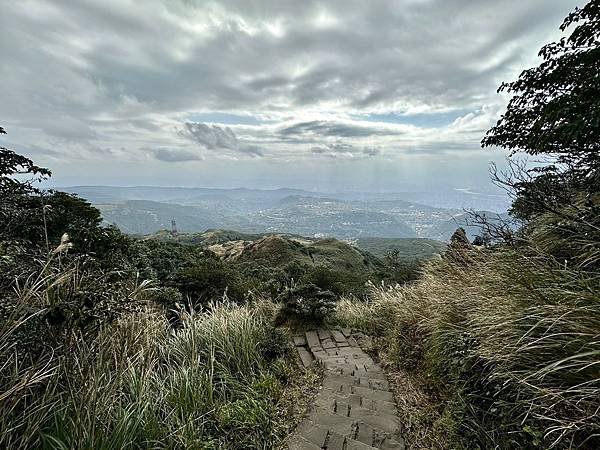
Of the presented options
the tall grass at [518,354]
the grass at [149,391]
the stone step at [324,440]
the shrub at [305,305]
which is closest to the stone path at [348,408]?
the stone step at [324,440]

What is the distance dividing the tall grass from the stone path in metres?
0.51

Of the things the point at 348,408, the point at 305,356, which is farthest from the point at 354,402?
the point at 305,356

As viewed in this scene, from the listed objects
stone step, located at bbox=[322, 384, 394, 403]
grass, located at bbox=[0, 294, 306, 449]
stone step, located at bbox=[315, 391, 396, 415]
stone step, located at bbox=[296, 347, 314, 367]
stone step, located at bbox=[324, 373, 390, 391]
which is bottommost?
stone step, located at bbox=[296, 347, 314, 367]

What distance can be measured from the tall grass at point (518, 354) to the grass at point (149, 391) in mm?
1509

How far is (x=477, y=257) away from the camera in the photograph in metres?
4.55

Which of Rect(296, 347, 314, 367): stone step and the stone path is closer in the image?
the stone path

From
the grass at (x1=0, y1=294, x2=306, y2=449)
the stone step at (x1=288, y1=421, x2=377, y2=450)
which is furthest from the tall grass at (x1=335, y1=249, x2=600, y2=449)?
the grass at (x1=0, y1=294, x2=306, y2=449)

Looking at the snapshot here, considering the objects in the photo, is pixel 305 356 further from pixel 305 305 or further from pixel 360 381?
pixel 305 305

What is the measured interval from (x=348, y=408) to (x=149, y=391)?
5.83 feet

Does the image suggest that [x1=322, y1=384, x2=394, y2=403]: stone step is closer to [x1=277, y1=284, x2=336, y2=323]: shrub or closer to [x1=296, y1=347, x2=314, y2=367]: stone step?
[x1=296, y1=347, x2=314, y2=367]: stone step

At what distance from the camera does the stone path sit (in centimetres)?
262

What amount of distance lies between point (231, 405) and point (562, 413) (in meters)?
2.37

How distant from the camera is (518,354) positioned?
7.34 ft

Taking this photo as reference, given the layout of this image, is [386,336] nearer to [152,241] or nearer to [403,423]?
[403,423]
